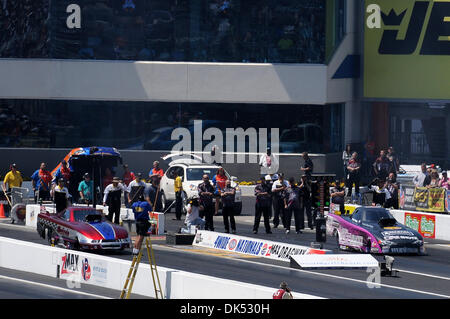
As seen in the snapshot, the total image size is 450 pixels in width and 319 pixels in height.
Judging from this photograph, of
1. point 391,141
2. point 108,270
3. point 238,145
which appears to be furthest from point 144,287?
point 391,141

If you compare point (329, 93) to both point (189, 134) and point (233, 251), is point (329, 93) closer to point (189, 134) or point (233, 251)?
point (189, 134)

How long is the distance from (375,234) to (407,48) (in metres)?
24.7

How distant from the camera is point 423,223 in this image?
3312 cm

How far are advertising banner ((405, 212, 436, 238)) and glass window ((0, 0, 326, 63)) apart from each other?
14754 mm

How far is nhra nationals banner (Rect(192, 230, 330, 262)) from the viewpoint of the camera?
2634 centimetres

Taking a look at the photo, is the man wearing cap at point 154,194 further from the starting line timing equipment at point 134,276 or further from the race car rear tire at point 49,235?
the starting line timing equipment at point 134,276

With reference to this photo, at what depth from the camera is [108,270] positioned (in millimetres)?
21984

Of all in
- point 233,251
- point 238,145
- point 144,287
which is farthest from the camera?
point 238,145

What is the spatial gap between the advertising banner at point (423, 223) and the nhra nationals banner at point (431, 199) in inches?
35.1

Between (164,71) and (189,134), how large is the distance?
2.99 metres

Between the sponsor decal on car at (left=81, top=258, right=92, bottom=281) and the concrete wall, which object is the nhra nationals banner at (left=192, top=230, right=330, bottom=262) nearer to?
the sponsor decal on car at (left=81, top=258, right=92, bottom=281)

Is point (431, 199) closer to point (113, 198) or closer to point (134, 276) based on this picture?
point (113, 198)

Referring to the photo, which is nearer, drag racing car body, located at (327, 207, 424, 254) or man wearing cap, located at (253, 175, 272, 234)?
drag racing car body, located at (327, 207, 424, 254)

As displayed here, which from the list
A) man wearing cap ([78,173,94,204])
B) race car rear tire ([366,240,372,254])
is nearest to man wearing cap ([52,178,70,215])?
man wearing cap ([78,173,94,204])
